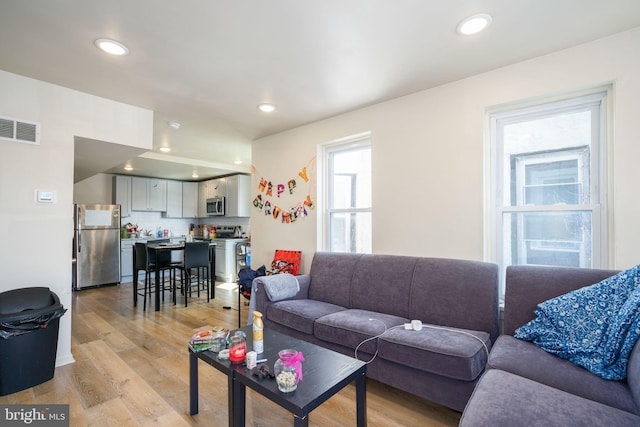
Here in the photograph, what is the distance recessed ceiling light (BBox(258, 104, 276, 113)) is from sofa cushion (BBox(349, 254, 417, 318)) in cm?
179

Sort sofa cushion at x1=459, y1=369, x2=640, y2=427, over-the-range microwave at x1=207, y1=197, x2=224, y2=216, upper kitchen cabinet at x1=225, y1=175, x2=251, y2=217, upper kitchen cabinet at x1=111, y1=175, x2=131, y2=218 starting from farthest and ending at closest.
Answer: over-the-range microwave at x1=207, y1=197, x2=224, y2=216, upper kitchen cabinet at x1=225, y1=175, x2=251, y2=217, upper kitchen cabinet at x1=111, y1=175, x2=131, y2=218, sofa cushion at x1=459, y1=369, x2=640, y2=427

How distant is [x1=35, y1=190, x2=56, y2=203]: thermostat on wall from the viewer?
2551mm

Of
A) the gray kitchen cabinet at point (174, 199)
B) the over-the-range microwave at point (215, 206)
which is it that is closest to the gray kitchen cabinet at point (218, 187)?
the over-the-range microwave at point (215, 206)

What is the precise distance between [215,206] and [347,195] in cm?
434

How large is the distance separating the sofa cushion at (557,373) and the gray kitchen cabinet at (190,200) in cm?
719

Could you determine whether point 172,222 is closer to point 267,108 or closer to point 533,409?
point 267,108

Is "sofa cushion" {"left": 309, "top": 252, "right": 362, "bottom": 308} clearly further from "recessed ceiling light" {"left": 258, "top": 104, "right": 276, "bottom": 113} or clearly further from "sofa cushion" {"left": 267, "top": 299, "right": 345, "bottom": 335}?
"recessed ceiling light" {"left": 258, "top": 104, "right": 276, "bottom": 113}

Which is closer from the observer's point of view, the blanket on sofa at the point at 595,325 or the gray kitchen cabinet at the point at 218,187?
the blanket on sofa at the point at 595,325

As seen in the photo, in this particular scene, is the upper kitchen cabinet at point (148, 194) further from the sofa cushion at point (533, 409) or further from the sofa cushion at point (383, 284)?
the sofa cushion at point (533, 409)

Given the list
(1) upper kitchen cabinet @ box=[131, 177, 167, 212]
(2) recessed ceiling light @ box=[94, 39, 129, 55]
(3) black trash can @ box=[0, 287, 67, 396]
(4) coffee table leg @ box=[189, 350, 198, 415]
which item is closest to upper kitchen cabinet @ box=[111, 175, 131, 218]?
(1) upper kitchen cabinet @ box=[131, 177, 167, 212]

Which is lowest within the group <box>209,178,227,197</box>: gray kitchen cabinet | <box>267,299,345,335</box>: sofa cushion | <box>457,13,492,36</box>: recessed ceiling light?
<box>267,299,345,335</box>: sofa cushion

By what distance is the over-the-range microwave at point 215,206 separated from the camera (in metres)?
6.80

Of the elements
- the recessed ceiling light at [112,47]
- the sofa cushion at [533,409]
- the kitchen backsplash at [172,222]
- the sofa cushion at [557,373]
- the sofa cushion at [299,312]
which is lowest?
the sofa cushion at [299,312]

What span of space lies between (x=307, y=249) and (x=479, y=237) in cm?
190
